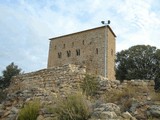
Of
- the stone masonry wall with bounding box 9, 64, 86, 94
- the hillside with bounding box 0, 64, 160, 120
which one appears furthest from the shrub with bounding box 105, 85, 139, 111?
the stone masonry wall with bounding box 9, 64, 86, 94

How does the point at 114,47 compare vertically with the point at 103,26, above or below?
below

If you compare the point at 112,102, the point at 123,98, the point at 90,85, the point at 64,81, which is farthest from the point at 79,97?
the point at 64,81

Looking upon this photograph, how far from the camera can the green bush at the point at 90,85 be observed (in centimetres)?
938

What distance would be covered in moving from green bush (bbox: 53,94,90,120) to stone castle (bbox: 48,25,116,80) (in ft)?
96.2

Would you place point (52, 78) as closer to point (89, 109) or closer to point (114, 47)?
point (89, 109)

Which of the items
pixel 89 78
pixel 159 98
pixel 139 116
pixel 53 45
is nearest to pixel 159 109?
pixel 139 116

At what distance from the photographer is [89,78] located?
10000 millimetres

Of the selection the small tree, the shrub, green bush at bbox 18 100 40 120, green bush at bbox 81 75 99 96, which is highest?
the small tree

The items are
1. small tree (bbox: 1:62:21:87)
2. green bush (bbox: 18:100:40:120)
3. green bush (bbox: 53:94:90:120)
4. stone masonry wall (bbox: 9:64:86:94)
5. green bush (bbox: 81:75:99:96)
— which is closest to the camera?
green bush (bbox: 53:94:90:120)

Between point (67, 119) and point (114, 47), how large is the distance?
36387 mm

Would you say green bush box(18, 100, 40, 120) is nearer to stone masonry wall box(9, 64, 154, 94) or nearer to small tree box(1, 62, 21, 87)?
stone masonry wall box(9, 64, 154, 94)

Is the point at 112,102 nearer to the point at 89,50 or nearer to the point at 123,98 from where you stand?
the point at 123,98

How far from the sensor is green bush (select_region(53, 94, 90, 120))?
19.5ft

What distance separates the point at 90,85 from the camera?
9625 millimetres
